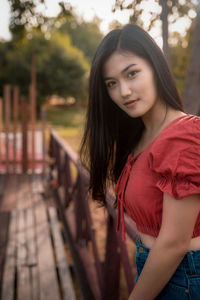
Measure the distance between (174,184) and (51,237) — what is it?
3765mm

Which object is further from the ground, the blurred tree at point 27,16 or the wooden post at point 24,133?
the blurred tree at point 27,16

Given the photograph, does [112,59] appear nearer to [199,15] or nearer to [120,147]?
[120,147]

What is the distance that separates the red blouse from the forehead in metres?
0.30

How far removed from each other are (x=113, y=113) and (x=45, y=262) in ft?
8.23

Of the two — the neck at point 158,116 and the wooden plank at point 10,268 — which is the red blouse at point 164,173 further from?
the wooden plank at point 10,268

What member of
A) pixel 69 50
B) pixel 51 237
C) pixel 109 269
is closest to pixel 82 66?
pixel 69 50

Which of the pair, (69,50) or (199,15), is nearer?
(199,15)

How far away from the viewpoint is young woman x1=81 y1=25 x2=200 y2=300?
1.03 meters

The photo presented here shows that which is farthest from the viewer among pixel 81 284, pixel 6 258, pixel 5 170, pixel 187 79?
pixel 5 170

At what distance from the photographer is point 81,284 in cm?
322

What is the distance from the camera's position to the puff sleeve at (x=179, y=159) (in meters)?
1.02

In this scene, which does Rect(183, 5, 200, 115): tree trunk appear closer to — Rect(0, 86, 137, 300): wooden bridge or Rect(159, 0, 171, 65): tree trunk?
Rect(159, 0, 171, 65): tree trunk

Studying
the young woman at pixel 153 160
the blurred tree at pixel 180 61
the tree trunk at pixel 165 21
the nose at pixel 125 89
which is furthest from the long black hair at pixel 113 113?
the blurred tree at pixel 180 61

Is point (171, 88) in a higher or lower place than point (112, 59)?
lower
